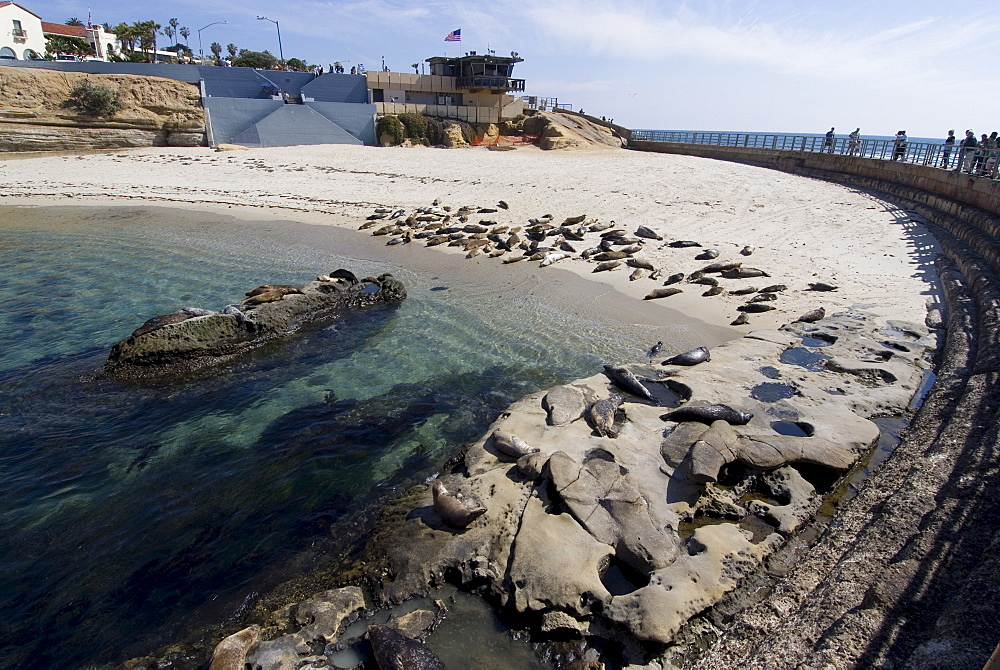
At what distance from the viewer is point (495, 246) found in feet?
52.9

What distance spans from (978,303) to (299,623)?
12514mm

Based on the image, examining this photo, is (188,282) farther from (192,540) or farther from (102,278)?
(192,540)

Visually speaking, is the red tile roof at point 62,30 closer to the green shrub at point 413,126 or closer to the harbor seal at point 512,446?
the green shrub at point 413,126

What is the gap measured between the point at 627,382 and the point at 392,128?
124 feet

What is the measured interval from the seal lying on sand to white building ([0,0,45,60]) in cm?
6716

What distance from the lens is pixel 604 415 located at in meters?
6.60

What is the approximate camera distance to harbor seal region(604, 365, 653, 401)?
7.32m

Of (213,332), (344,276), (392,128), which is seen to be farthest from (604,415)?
(392,128)

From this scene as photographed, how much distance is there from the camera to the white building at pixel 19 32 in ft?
167

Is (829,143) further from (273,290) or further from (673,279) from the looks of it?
(273,290)

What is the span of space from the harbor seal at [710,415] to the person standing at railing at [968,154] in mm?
17622

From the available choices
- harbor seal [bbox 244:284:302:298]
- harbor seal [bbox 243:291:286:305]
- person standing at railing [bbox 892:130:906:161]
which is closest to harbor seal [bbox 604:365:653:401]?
harbor seal [bbox 243:291:286:305]

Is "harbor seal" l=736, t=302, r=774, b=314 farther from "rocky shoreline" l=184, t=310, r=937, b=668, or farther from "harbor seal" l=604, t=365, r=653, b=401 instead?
"harbor seal" l=604, t=365, r=653, b=401

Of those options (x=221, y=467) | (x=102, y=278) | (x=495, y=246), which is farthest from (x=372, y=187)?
(x=221, y=467)
